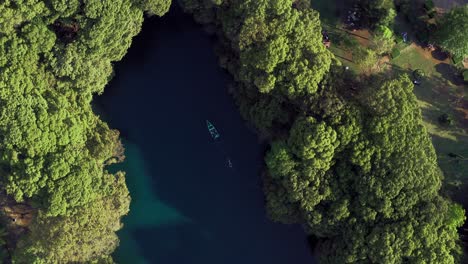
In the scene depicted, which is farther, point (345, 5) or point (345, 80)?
point (345, 5)

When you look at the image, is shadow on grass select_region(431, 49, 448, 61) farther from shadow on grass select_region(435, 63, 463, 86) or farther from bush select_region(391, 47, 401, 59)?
bush select_region(391, 47, 401, 59)

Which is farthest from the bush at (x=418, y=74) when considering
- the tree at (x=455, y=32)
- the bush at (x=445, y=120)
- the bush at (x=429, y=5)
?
the bush at (x=429, y=5)

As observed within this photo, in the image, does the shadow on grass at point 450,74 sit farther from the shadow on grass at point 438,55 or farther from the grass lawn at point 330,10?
the grass lawn at point 330,10

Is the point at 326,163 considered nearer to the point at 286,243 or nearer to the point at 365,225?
the point at 365,225

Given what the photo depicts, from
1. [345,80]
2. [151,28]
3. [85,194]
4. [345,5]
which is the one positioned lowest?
[85,194]

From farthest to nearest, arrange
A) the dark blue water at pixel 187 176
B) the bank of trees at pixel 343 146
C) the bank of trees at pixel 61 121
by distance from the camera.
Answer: the dark blue water at pixel 187 176, the bank of trees at pixel 343 146, the bank of trees at pixel 61 121

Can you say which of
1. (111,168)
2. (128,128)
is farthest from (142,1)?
(111,168)

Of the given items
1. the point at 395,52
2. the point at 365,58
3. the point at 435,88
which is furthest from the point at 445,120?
the point at 365,58
